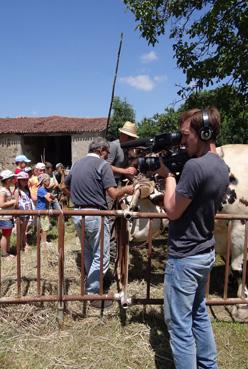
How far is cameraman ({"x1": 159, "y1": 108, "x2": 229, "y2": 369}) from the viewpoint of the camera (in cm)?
218

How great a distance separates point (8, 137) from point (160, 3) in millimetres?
20541

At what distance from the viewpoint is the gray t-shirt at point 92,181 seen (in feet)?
12.8

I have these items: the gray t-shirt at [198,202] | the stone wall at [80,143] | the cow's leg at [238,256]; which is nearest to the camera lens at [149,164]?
the gray t-shirt at [198,202]

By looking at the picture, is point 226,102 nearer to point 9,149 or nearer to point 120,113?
point 9,149

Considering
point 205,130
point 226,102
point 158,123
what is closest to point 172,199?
point 205,130

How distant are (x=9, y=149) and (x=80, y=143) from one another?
4.90 meters

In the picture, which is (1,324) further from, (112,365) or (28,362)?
(112,365)

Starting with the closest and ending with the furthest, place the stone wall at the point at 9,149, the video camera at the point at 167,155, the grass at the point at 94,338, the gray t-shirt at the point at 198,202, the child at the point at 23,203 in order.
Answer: the gray t-shirt at the point at 198,202 → the video camera at the point at 167,155 → the grass at the point at 94,338 → the child at the point at 23,203 → the stone wall at the point at 9,149

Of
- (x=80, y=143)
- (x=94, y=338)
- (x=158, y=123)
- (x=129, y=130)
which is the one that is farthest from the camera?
(x=158, y=123)

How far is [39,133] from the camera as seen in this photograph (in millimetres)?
25109

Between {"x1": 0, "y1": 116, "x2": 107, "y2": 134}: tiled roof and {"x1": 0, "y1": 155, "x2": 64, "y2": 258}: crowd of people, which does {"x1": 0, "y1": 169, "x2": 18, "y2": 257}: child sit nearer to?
{"x1": 0, "y1": 155, "x2": 64, "y2": 258}: crowd of people

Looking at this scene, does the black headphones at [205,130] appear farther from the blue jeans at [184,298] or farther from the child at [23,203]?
the child at [23,203]

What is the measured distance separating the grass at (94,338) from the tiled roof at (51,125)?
21413mm

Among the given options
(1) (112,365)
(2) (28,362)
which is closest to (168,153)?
(1) (112,365)
